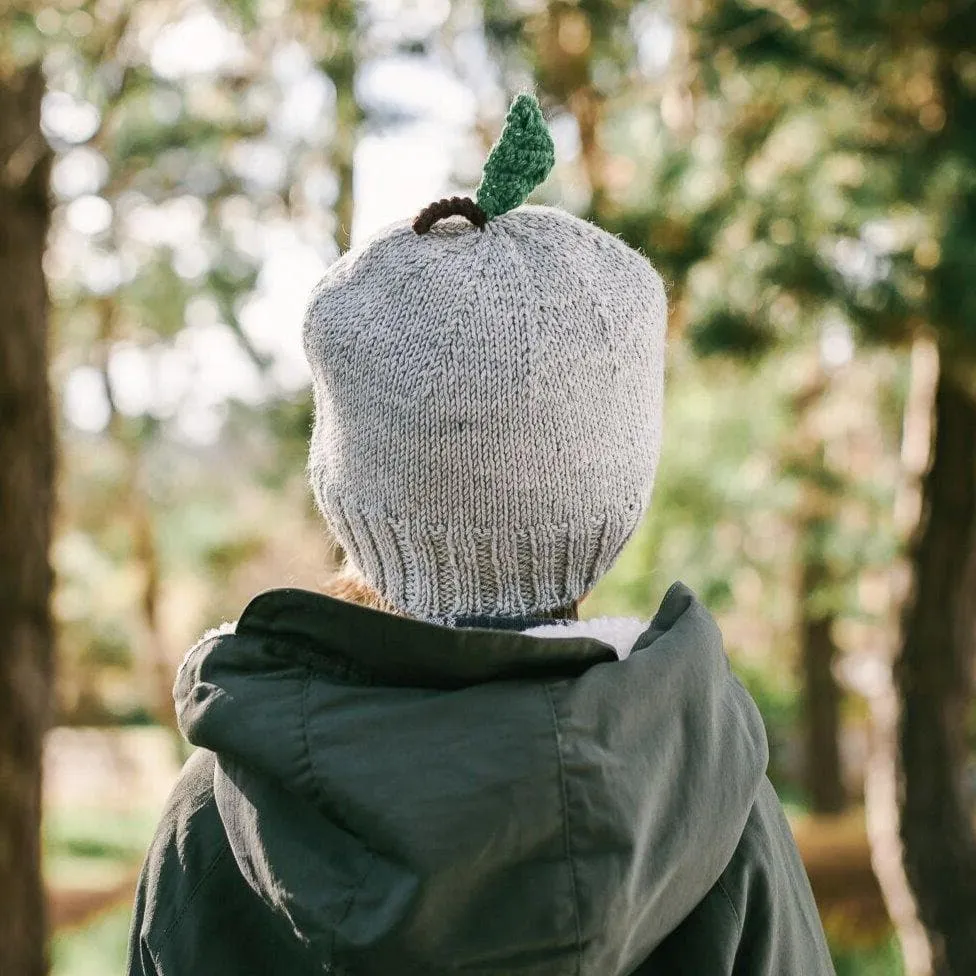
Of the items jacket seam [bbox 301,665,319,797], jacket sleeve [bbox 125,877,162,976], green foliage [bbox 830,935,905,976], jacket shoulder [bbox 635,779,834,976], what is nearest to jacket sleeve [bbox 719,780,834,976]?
jacket shoulder [bbox 635,779,834,976]

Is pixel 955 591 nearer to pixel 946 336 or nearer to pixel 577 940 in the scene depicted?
pixel 946 336

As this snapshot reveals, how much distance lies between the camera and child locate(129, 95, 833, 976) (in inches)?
35.4

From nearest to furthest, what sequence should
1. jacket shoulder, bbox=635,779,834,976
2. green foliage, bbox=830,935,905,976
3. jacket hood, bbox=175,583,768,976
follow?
jacket hood, bbox=175,583,768,976 → jacket shoulder, bbox=635,779,834,976 → green foliage, bbox=830,935,905,976

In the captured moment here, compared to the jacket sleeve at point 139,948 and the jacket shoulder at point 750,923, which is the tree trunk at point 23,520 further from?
the jacket shoulder at point 750,923

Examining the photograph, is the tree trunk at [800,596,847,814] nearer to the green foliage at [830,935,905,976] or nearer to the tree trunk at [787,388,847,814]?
the tree trunk at [787,388,847,814]

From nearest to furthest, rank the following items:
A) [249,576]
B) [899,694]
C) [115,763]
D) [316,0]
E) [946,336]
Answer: [946,336] → [316,0] → [899,694] → [249,576] → [115,763]

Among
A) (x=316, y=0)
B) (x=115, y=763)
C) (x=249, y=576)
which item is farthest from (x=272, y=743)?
(x=115, y=763)

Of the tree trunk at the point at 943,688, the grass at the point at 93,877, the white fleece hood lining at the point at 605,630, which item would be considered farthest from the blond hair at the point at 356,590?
the grass at the point at 93,877

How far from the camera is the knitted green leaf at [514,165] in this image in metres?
1.14

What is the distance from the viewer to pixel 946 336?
3.40 m

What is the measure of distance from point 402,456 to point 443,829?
331mm

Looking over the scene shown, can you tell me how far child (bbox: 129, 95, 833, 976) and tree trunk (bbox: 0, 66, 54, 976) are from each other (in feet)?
8.68

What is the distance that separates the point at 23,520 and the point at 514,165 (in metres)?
2.89

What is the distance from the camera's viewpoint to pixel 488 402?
1.02 metres
